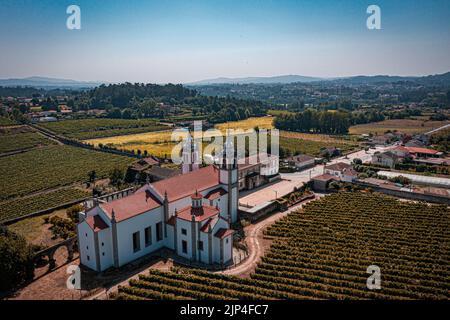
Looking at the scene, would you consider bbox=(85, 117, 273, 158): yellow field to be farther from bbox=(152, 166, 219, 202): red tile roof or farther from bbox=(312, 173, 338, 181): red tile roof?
bbox=(152, 166, 219, 202): red tile roof

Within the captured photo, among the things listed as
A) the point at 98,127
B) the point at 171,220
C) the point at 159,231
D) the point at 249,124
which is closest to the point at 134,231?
the point at 159,231

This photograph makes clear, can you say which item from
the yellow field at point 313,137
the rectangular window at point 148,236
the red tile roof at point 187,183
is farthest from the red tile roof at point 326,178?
the yellow field at point 313,137

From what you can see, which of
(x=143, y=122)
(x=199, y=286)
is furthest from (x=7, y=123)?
(x=199, y=286)

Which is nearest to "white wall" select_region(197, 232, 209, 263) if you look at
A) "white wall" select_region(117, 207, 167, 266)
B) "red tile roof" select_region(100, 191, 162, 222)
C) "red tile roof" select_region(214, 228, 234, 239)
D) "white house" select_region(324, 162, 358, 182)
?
"red tile roof" select_region(214, 228, 234, 239)

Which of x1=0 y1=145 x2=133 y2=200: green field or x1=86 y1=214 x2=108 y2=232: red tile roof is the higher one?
x1=86 y1=214 x2=108 y2=232: red tile roof
